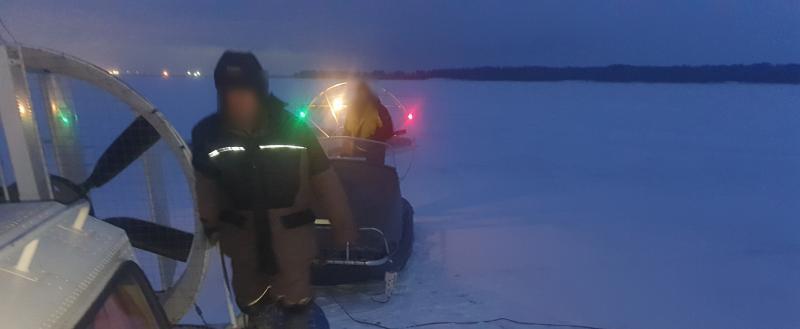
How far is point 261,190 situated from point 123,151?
0.86 m

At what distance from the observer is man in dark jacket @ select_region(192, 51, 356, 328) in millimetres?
2225

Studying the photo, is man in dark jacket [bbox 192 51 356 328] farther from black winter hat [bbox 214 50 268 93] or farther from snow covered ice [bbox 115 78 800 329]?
snow covered ice [bbox 115 78 800 329]

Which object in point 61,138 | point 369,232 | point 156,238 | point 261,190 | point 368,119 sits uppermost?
point 61,138

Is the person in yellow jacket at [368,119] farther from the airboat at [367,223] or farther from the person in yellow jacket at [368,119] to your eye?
the airboat at [367,223]

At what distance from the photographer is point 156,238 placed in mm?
2621

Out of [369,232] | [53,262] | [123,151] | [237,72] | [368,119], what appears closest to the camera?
[53,262]

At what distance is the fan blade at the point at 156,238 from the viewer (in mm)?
2584

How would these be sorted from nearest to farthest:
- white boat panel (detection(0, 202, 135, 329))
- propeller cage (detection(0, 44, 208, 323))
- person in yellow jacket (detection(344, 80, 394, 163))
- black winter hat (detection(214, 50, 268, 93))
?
white boat panel (detection(0, 202, 135, 329)) < propeller cage (detection(0, 44, 208, 323)) < black winter hat (detection(214, 50, 268, 93)) < person in yellow jacket (detection(344, 80, 394, 163))

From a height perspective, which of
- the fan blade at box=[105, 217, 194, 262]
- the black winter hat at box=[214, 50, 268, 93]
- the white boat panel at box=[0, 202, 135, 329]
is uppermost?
the black winter hat at box=[214, 50, 268, 93]

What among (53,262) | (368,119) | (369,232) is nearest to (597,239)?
(369,232)

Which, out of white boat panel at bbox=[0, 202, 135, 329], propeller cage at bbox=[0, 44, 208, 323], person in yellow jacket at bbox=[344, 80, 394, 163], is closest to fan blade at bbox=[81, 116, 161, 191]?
propeller cage at bbox=[0, 44, 208, 323]

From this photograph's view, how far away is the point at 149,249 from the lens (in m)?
2.60

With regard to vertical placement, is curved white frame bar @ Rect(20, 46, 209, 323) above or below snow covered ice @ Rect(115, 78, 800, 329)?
above

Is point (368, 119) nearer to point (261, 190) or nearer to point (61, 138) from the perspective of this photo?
point (61, 138)
